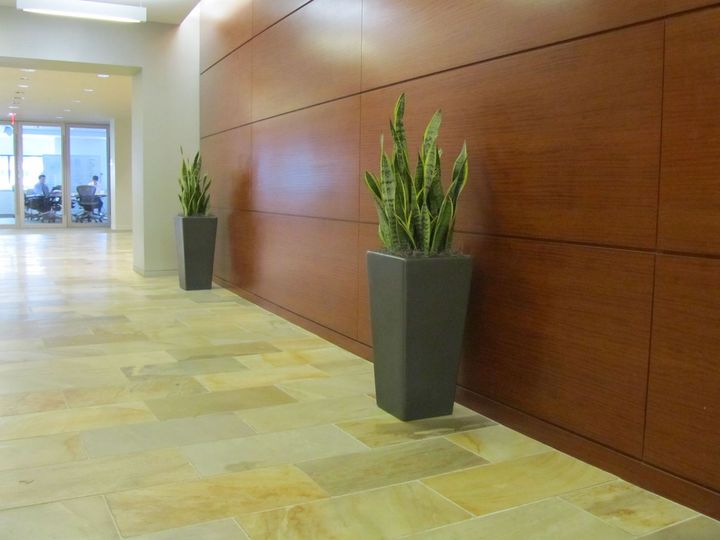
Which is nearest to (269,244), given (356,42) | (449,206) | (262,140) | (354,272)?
(262,140)

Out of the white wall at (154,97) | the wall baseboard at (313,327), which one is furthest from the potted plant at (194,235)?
the white wall at (154,97)

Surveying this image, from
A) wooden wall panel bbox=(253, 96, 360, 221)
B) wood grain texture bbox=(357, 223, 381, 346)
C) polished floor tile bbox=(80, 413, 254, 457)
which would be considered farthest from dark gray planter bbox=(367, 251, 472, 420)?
wooden wall panel bbox=(253, 96, 360, 221)

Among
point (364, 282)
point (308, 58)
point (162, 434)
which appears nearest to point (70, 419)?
point (162, 434)

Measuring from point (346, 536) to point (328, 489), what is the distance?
1.09 feet

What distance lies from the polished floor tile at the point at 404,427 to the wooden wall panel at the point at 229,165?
3.64 m

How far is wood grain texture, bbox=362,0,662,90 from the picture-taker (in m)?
2.48

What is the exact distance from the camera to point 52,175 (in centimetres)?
1825

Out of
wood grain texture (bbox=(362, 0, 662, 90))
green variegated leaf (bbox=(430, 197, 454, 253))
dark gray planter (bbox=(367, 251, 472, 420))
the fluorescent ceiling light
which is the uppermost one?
the fluorescent ceiling light

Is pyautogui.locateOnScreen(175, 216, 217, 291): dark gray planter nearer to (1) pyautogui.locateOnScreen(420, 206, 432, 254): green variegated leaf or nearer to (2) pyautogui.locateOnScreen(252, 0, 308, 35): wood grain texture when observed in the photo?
(2) pyautogui.locateOnScreen(252, 0, 308, 35): wood grain texture

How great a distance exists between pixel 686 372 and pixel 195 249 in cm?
517

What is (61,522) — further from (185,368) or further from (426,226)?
(185,368)

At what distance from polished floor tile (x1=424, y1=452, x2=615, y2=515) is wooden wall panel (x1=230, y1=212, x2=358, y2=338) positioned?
188 centimetres

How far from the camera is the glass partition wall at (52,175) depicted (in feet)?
58.3

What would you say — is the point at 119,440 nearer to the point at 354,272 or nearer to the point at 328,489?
the point at 328,489
